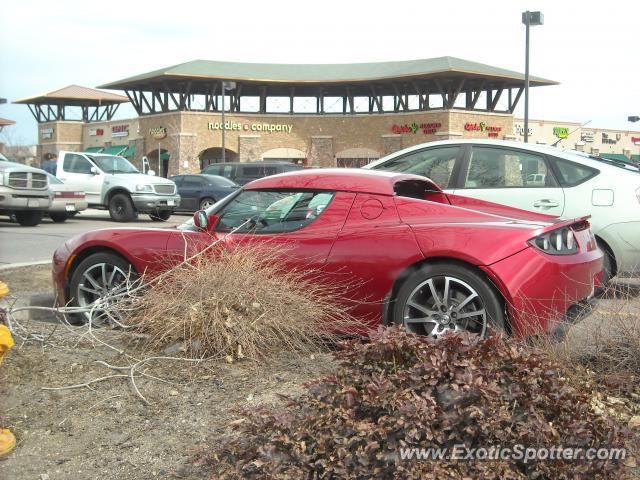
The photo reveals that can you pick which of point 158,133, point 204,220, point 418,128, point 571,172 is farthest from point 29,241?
point 158,133

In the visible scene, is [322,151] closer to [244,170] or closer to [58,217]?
[244,170]

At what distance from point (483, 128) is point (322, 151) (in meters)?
12.8

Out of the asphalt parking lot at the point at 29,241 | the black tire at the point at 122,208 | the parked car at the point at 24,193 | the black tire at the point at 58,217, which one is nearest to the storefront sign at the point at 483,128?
the black tire at the point at 122,208

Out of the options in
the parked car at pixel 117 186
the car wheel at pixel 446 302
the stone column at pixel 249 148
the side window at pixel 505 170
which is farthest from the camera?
the stone column at pixel 249 148

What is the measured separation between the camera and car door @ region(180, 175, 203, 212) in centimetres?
2553

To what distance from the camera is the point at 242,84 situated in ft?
198

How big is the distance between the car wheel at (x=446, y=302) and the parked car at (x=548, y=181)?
3280 mm

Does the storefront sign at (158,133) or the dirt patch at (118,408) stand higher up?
the storefront sign at (158,133)

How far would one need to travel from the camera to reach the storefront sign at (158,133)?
59.9 meters

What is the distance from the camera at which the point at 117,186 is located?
20.5 metres

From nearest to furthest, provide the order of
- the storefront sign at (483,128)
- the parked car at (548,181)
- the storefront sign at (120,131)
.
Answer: the parked car at (548,181), the storefront sign at (483,128), the storefront sign at (120,131)

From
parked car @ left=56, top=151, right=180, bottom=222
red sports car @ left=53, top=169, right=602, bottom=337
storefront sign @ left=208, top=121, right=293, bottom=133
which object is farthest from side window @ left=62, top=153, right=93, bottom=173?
storefront sign @ left=208, top=121, right=293, bottom=133

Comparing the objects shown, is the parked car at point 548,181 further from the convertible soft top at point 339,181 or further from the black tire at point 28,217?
the black tire at point 28,217

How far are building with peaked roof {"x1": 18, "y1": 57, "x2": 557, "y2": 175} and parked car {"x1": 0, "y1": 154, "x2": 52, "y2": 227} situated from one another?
124ft
